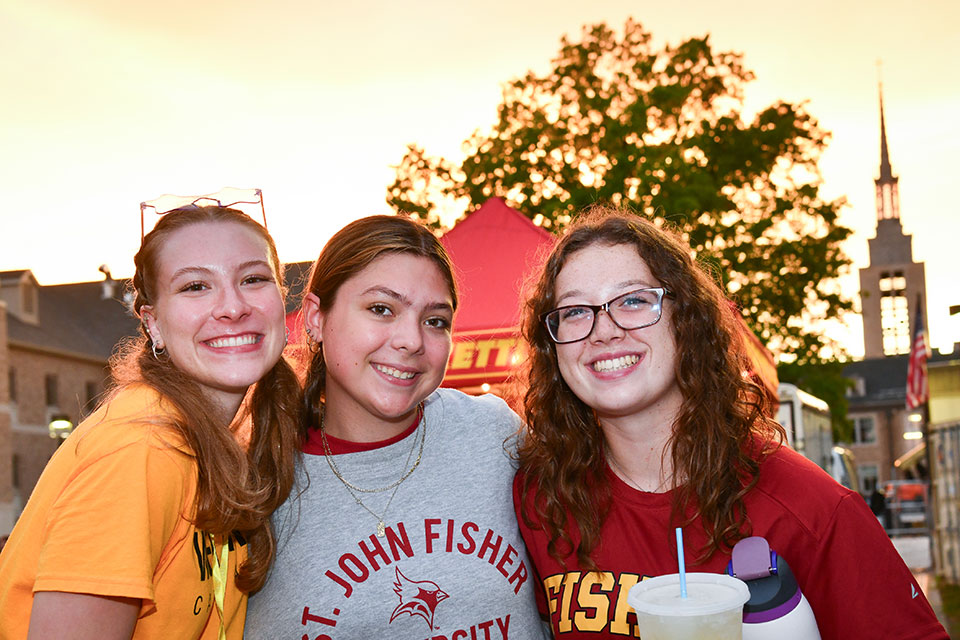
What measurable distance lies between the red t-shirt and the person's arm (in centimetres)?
117

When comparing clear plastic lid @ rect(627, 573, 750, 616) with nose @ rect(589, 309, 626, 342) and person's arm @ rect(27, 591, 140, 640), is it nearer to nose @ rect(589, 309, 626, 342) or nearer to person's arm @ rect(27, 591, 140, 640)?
nose @ rect(589, 309, 626, 342)

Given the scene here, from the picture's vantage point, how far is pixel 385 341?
2680mm

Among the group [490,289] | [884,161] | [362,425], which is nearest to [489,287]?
[490,289]

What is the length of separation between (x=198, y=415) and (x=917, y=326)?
1327cm

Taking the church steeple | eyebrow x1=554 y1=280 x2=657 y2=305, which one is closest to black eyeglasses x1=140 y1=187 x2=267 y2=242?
eyebrow x1=554 y1=280 x2=657 y2=305

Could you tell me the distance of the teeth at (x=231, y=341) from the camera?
239cm

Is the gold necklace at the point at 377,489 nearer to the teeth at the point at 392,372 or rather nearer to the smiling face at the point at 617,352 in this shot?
the teeth at the point at 392,372

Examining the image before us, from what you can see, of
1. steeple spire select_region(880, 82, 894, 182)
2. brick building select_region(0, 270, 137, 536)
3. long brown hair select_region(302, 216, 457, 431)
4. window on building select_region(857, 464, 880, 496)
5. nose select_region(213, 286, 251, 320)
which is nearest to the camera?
nose select_region(213, 286, 251, 320)

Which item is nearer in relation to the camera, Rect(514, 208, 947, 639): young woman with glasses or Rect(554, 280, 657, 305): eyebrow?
Rect(514, 208, 947, 639): young woman with glasses

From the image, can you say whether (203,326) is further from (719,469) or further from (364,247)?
(719,469)

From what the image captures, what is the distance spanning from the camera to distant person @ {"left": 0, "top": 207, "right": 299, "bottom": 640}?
6.21 ft

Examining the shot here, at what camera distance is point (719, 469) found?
239 cm

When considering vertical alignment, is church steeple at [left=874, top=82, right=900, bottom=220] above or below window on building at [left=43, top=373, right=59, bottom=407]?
above

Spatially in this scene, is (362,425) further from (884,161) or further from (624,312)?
(884,161)
